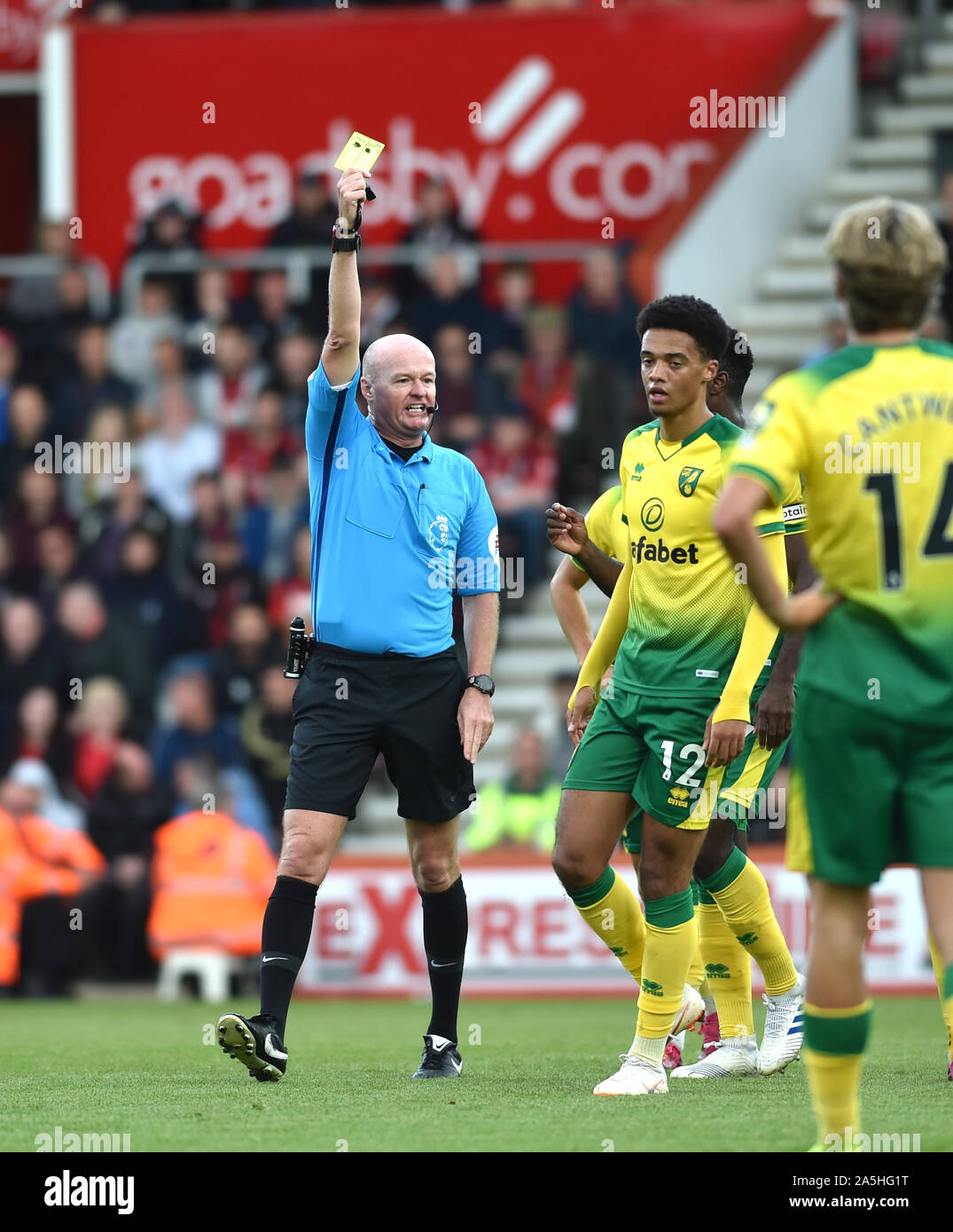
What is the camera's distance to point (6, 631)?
14.9 metres

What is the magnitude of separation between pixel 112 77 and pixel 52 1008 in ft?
28.4

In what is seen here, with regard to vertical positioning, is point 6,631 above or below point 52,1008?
above

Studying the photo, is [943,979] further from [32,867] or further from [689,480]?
[32,867]

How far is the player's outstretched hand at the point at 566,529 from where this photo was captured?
7.52m

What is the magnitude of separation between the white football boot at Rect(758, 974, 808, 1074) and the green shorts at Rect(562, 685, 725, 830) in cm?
103

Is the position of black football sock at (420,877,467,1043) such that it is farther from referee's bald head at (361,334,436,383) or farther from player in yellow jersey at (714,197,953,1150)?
player in yellow jersey at (714,197,953,1150)

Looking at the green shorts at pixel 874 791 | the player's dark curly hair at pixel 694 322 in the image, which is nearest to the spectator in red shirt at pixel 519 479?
the player's dark curly hair at pixel 694 322

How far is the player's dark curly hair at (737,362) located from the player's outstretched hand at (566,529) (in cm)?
76

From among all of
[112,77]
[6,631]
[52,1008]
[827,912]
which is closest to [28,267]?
[112,77]

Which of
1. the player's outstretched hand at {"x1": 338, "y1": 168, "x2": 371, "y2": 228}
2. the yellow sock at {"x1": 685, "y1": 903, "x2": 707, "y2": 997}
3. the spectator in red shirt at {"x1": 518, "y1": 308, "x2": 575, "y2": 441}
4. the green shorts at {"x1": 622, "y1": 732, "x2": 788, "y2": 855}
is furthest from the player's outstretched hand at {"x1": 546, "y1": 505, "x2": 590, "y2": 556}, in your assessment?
the spectator in red shirt at {"x1": 518, "y1": 308, "x2": 575, "y2": 441}

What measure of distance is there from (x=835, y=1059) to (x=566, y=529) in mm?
2667

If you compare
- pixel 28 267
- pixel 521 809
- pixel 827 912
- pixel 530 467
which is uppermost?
pixel 28 267

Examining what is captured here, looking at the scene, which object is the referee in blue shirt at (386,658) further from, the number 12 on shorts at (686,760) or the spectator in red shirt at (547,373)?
the spectator in red shirt at (547,373)
